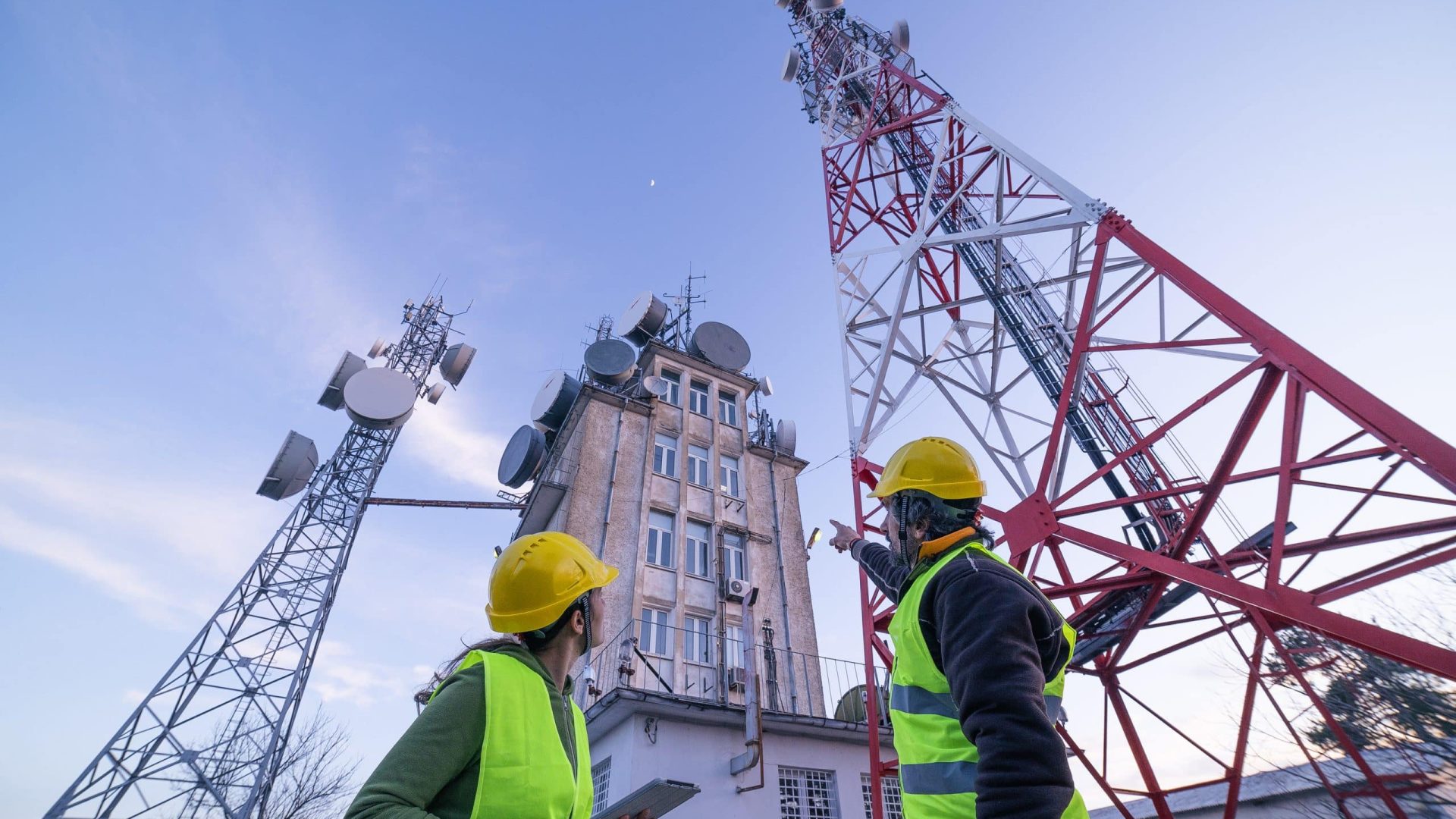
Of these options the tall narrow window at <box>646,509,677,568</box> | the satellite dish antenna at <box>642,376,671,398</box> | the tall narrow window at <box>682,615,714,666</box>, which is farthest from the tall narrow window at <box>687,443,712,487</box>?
the tall narrow window at <box>682,615,714,666</box>

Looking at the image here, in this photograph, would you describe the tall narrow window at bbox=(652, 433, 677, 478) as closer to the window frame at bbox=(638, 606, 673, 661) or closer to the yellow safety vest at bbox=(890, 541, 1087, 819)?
the window frame at bbox=(638, 606, 673, 661)

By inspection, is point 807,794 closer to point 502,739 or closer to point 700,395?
point 502,739

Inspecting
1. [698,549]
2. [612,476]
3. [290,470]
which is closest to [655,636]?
[698,549]

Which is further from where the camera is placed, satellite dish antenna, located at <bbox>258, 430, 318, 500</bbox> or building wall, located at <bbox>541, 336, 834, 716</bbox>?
satellite dish antenna, located at <bbox>258, 430, 318, 500</bbox>

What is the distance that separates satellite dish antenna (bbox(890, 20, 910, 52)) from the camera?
13.0 meters

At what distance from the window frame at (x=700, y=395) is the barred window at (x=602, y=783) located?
10.6m

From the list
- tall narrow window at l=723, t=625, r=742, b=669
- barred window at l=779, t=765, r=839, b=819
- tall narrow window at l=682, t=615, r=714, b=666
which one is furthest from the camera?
tall narrow window at l=723, t=625, r=742, b=669

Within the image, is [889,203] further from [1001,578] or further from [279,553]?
[279,553]

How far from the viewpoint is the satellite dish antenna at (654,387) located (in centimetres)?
1892

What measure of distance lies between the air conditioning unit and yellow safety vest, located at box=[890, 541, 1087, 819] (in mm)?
13400

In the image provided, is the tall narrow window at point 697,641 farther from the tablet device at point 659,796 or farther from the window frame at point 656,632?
the tablet device at point 659,796

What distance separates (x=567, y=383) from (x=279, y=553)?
1014 centimetres

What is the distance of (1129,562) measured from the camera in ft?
18.1

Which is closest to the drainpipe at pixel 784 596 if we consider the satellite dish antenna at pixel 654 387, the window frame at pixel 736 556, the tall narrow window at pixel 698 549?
the window frame at pixel 736 556
